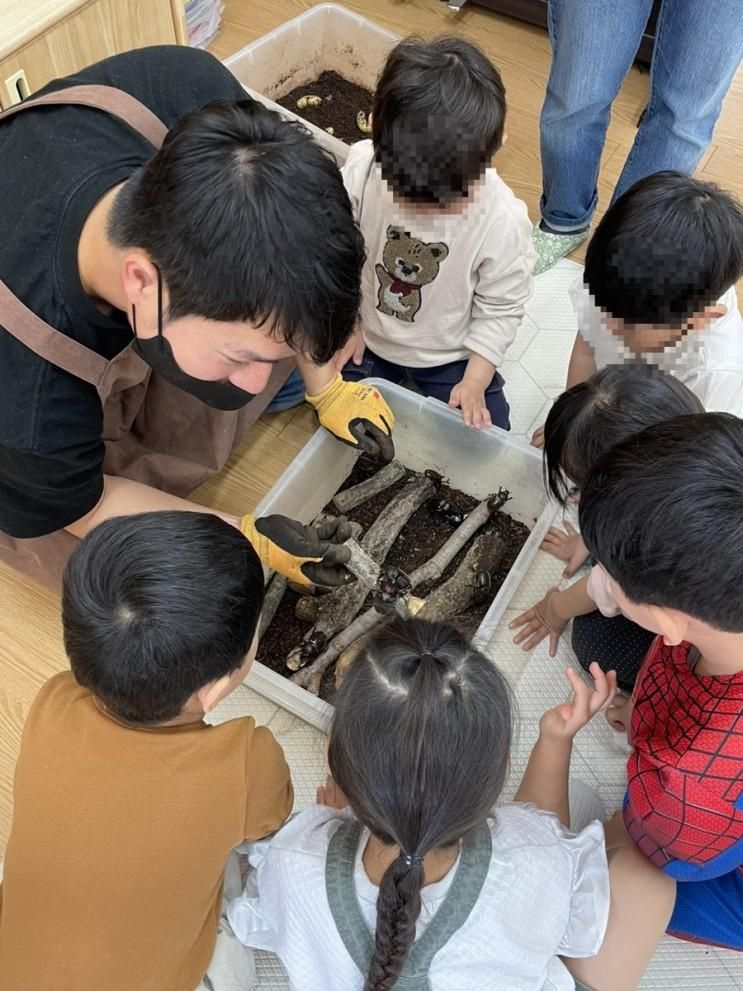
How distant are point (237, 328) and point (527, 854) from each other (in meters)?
0.55

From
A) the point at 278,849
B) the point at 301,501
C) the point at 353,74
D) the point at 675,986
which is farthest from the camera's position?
the point at 353,74

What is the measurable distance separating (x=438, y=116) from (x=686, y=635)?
673 millimetres

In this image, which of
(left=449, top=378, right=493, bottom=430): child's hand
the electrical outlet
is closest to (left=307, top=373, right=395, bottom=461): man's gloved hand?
(left=449, top=378, right=493, bottom=430): child's hand

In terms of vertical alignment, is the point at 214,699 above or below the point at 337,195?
below

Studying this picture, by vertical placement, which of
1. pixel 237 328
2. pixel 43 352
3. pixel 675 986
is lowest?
pixel 675 986

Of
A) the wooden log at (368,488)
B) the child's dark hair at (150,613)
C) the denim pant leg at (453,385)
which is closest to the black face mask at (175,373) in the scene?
the child's dark hair at (150,613)

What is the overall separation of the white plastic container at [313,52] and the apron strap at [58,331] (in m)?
0.82

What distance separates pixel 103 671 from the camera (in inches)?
28.6

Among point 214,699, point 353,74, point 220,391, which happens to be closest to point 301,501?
point 220,391

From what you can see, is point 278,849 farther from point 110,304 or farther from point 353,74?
point 353,74

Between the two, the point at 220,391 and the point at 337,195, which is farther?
the point at 220,391

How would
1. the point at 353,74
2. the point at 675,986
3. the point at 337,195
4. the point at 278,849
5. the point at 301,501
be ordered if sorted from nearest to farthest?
the point at 337,195 → the point at 278,849 → the point at 675,986 → the point at 301,501 → the point at 353,74

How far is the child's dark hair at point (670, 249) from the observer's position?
97cm

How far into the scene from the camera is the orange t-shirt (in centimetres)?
72
